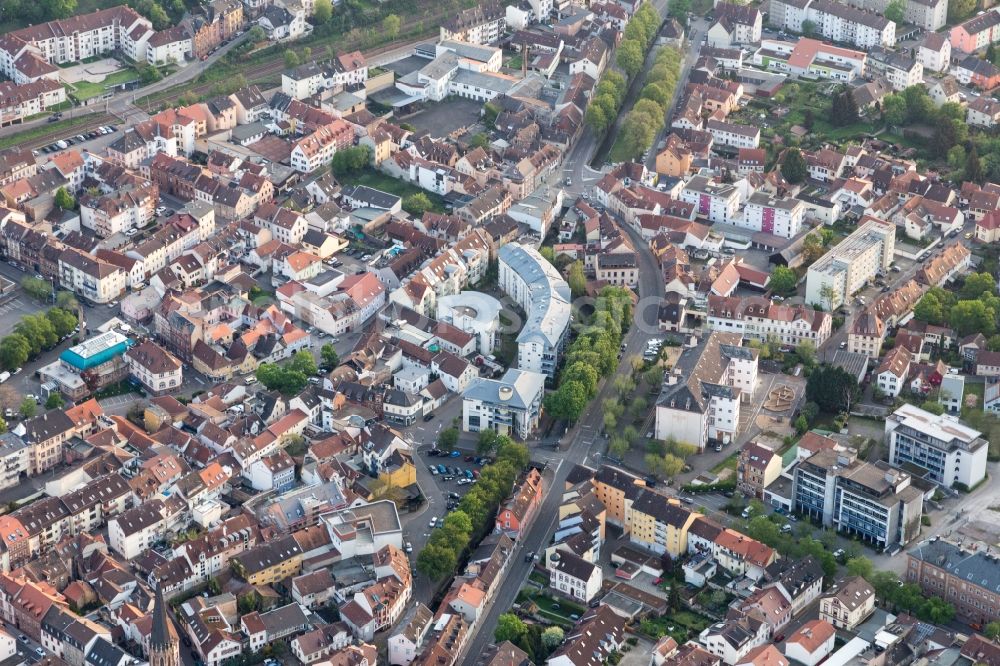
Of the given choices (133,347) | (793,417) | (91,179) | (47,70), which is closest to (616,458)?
(793,417)

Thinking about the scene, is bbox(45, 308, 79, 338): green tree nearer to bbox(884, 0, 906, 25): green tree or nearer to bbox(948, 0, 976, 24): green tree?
bbox(884, 0, 906, 25): green tree

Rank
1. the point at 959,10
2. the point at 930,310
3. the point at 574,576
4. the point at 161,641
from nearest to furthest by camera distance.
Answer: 1. the point at 161,641
2. the point at 574,576
3. the point at 930,310
4. the point at 959,10

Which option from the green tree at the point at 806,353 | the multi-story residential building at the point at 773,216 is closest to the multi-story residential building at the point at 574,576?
the green tree at the point at 806,353

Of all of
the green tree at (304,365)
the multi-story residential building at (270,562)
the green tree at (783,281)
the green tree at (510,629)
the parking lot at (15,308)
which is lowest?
the multi-story residential building at (270,562)

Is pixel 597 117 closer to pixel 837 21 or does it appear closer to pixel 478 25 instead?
pixel 478 25

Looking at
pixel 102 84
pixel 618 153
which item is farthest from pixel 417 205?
pixel 102 84

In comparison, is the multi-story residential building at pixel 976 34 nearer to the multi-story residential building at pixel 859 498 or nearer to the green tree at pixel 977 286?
the green tree at pixel 977 286

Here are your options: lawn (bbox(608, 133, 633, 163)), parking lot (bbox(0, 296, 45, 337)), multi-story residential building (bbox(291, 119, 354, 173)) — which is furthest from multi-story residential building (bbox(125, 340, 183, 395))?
lawn (bbox(608, 133, 633, 163))
